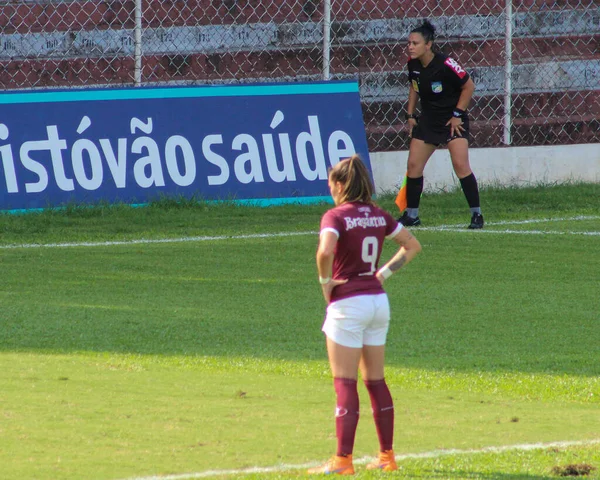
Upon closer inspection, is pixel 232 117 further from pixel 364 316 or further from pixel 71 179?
pixel 364 316

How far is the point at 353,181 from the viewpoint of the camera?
503 cm

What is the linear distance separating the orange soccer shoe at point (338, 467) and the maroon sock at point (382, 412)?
0.59 ft

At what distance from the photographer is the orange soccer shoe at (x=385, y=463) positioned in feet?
16.0

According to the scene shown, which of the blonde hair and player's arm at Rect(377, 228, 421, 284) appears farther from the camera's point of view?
player's arm at Rect(377, 228, 421, 284)

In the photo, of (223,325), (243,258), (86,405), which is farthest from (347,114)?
(86,405)

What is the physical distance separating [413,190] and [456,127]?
76cm

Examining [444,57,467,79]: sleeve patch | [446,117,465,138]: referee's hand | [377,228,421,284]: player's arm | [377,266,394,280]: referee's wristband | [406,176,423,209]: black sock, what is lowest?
[406,176,423,209]: black sock

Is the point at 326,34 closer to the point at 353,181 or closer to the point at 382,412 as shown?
the point at 353,181

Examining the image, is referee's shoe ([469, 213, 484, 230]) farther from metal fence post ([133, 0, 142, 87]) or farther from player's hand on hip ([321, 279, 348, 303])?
player's hand on hip ([321, 279, 348, 303])

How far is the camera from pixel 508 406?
6156 millimetres

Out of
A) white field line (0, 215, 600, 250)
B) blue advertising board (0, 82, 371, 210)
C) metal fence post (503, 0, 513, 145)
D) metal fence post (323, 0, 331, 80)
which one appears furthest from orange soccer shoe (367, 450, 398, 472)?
metal fence post (503, 0, 513, 145)

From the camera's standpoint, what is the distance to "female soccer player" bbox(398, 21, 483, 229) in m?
12.3

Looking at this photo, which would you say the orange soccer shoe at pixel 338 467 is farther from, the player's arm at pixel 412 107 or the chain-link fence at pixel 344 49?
the chain-link fence at pixel 344 49

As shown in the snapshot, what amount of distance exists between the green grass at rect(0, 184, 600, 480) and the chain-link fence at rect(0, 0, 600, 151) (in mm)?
2887
